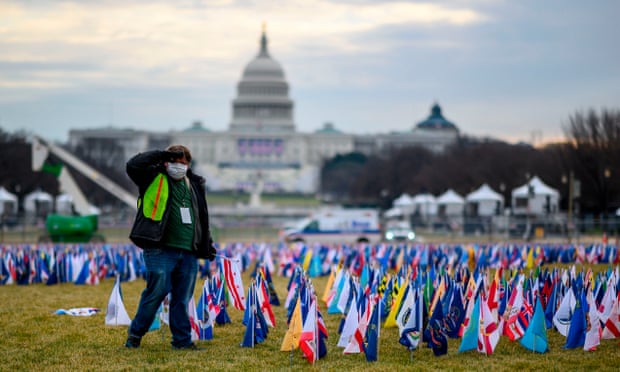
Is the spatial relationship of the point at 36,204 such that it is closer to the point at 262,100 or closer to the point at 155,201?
the point at 155,201

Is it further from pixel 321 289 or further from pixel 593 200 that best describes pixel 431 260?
pixel 593 200

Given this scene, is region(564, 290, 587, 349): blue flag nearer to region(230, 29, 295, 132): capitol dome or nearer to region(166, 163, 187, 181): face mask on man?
region(166, 163, 187, 181): face mask on man

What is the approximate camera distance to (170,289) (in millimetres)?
10641

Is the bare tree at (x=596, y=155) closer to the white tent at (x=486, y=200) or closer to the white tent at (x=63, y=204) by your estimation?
the white tent at (x=486, y=200)

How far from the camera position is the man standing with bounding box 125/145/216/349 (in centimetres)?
1035

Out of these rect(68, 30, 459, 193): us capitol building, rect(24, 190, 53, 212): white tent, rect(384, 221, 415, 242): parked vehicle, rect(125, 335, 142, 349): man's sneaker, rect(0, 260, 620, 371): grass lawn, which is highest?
rect(68, 30, 459, 193): us capitol building

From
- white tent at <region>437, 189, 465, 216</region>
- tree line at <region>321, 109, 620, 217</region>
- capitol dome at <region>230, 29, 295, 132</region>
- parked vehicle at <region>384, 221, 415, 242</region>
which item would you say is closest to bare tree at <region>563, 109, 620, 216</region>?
tree line at <region>321, 109, 620, 217</region>

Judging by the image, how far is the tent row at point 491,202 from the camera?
49344mm

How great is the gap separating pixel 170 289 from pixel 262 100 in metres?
171

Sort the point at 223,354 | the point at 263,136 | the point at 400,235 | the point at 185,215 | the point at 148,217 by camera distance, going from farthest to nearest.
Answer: the point at 263,136
the point at 400,235
the point at 185,215
the point at 148,217
the point at 223,354

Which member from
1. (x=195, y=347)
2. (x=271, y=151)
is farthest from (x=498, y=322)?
(x=271, y=151)

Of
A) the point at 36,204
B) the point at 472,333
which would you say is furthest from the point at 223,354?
the point at 36,204

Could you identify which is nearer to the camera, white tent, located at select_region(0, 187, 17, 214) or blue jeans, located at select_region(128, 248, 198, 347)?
blue jeans, located at select_region(128, 248, 198, 347)

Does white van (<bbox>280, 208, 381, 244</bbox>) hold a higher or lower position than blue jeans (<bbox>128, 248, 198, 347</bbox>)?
lower
